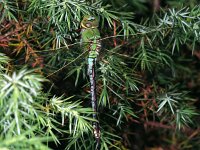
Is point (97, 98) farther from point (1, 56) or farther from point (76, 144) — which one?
point (1, 56)

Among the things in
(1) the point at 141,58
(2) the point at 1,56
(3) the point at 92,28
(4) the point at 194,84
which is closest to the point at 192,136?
(4) the point at 194,84

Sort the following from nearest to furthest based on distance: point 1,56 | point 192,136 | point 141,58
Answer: point 1,56
point 141,58
point 192,136

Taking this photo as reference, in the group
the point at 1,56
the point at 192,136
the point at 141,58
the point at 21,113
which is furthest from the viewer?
the point at 192,136

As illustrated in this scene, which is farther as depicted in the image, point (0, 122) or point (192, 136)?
point (192, 136)

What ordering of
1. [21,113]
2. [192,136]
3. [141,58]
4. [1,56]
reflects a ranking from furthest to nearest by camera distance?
[192,136], [141,58], [1,56], [21,113]

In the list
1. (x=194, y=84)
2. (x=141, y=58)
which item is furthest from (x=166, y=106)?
(x=194, y=84)

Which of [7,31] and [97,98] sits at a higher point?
[7,31]

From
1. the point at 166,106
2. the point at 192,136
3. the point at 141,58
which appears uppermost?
the point at 141,58

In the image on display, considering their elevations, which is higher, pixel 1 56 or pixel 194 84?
pixel 1 56

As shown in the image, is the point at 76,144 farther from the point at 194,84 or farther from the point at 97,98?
the point at 194,84
